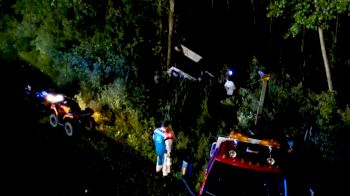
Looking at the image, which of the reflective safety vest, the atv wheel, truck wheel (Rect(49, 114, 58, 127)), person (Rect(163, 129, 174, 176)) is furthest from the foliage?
truck wheel (Rect(49, 114, 58, 127))

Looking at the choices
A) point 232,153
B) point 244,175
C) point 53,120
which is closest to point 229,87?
point 53,120

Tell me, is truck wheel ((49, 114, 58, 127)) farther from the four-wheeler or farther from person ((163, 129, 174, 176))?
person ((163, 129, 174, 176))

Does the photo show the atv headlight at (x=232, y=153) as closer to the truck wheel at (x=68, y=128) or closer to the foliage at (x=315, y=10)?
the truck wheel at (x=68, y=128)

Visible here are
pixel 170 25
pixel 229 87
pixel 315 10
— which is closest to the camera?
pixel 315 10

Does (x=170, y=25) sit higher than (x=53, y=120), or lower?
higher

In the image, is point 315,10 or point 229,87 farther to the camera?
point 229,87

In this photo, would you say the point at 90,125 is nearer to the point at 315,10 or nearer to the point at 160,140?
the point at 160,140

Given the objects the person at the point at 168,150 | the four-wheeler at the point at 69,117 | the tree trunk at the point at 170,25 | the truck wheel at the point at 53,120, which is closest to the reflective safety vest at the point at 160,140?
the person at the point at 168,150

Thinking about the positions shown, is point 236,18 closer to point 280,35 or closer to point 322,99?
point 280,35
